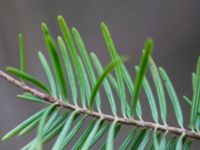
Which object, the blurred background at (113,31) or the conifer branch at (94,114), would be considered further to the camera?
the blurred background at (113,31)

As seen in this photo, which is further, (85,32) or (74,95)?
(85,32)

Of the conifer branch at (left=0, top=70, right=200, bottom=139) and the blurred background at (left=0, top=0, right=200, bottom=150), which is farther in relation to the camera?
the blurred background at (left=0, top=0, right=200, bottom=150)

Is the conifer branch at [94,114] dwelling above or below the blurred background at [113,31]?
above

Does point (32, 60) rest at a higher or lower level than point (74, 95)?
lower

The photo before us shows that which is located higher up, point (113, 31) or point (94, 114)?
point (94, 114)

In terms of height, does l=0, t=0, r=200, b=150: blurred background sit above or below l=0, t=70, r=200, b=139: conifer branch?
below

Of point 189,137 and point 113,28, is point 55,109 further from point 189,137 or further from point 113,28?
point 113,28

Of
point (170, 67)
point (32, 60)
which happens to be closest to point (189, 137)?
point (170, 67)

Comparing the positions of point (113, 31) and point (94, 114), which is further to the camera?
point (113, 31)
